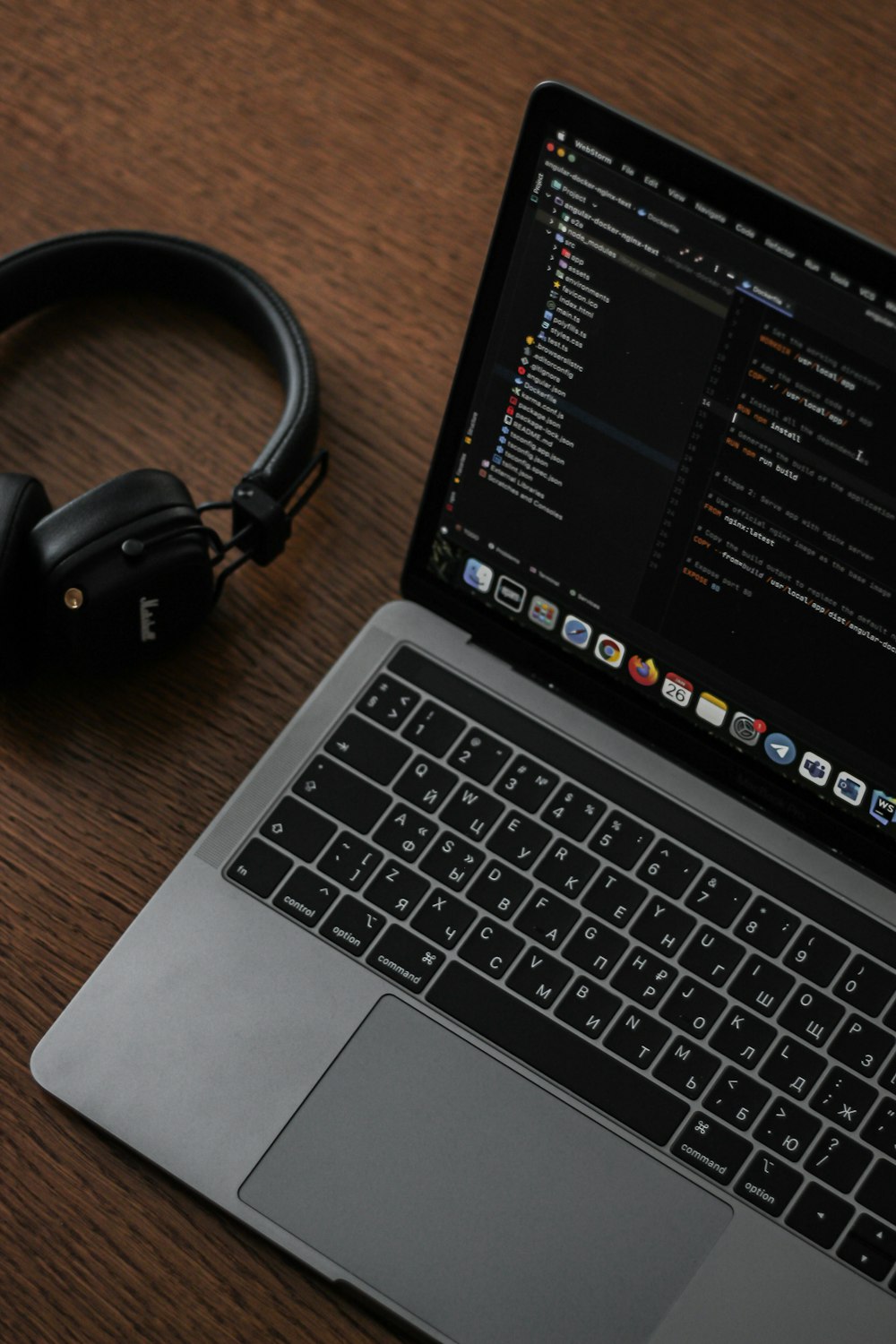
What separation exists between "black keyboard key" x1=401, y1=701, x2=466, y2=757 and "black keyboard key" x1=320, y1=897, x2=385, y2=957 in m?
0.09

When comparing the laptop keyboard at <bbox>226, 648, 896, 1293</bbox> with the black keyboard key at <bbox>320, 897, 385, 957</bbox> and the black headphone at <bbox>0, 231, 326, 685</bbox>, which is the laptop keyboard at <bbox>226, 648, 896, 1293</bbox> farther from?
the black headphone at <bbox>0, 231, 326, 685</bbox>

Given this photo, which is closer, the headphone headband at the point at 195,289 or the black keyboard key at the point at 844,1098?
the black keyboard key at the point at 844,1098

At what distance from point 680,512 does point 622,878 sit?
0.63 feet

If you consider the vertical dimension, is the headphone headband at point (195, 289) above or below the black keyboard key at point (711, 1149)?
above

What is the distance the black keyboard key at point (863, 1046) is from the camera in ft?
2.30

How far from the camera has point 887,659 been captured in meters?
0.67

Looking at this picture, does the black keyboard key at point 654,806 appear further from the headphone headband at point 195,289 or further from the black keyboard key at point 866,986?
the headphone headband at point 195,289

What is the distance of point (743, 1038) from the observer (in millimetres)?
703

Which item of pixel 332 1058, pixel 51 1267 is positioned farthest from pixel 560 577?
pixel 51 1267

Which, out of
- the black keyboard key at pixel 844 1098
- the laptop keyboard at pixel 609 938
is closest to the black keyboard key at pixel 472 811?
the laptop keyboard at pixel 609 938

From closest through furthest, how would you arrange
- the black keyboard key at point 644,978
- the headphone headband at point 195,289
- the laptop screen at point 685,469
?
the laptop screen at point 685,469, the black keyboard key at point 644,978, the headphone headband at point 195,289

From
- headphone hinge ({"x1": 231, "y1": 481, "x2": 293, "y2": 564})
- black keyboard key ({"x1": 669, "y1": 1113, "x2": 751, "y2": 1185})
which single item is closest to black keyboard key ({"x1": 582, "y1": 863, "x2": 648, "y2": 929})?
black keyboard key ({"x1": 669, "y1": 1113, "x2": 751, "y2": 1185})

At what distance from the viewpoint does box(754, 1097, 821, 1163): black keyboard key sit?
683mm

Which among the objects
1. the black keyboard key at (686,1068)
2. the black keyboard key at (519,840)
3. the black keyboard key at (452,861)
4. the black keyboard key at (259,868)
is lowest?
the black keyboard key at (259,868)
